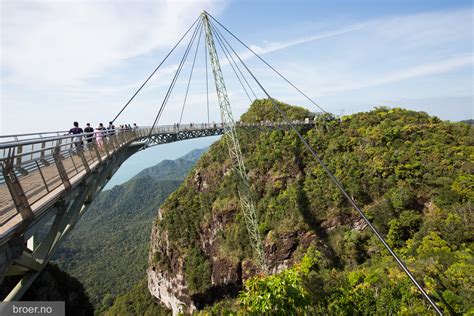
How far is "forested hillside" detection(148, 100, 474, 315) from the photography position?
37.1ft

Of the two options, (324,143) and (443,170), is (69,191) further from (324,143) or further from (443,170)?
(324,143)

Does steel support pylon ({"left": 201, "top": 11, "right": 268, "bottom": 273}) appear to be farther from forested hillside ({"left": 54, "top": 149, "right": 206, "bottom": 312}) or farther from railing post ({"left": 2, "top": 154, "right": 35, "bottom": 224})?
forested hillside ({"left": 54, "top": 149, "right": 206, "bottom": 312})

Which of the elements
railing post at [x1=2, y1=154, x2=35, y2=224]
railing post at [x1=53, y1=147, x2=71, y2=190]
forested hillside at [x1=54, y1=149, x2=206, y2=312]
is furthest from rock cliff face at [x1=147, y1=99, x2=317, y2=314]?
forested hillside at [x1=54, y1=149, x2=206, y2=312]

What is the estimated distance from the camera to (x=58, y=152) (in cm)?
657

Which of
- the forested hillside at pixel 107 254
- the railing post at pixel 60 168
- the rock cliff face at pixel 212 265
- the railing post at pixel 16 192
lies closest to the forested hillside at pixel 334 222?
the rock cliff face at pixel 212 265

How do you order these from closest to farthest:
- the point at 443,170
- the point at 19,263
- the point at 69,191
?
the point at 19,263 < the point at 69,191 < the point at 443,170

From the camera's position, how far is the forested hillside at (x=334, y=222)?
11.3 metres

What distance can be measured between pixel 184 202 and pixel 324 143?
2792 centimetres

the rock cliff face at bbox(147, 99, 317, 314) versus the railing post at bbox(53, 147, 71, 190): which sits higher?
the railing post at bbox(53, 147, 71, 190)

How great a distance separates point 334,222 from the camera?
2753 cm

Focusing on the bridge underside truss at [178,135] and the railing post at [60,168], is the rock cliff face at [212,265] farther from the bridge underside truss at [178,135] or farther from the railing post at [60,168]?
the railing post at [60,168]

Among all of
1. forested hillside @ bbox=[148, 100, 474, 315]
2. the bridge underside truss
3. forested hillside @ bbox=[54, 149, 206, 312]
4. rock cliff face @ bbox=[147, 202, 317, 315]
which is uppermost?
the bridge underside truss

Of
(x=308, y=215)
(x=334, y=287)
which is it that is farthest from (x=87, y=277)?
(x=334, y=287)

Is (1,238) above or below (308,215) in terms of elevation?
above
